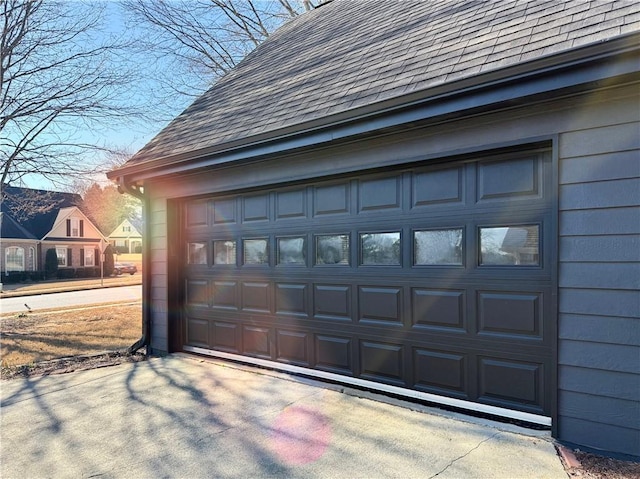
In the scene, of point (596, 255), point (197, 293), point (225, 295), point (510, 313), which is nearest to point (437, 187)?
point (510, 313)

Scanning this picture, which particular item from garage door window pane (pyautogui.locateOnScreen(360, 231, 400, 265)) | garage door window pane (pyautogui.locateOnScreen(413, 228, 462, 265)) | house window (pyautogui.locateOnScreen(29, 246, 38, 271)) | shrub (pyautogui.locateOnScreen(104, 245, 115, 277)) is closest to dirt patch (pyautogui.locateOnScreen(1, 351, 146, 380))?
garage door window pane (pyautogui.locateOnScreen(360, 231, 400, 265))

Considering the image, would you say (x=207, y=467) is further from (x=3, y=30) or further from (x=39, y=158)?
(x=3, y=30)

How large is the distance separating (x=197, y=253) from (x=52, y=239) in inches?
1075

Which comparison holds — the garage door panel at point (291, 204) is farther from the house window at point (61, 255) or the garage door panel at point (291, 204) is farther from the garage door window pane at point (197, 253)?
the house window at point (61, 255)

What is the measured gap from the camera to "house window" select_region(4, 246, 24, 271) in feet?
81.9

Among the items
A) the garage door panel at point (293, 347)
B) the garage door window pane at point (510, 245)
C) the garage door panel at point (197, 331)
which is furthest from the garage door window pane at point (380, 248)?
the garage door panel at point (197, 331)

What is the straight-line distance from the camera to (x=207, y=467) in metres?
2.70

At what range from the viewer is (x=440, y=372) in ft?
11.8

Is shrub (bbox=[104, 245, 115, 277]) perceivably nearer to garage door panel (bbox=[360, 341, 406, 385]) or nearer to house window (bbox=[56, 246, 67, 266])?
house window (bbox=[56, 246, 67, 266])

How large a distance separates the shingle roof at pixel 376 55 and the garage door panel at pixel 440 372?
2.31m

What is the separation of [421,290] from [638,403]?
5.53 feet

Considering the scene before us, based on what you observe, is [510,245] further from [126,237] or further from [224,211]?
[126,237]

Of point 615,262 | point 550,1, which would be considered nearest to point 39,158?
point 550,1

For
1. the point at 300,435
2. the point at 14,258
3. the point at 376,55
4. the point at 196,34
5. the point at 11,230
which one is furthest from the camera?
the point at 14,258
